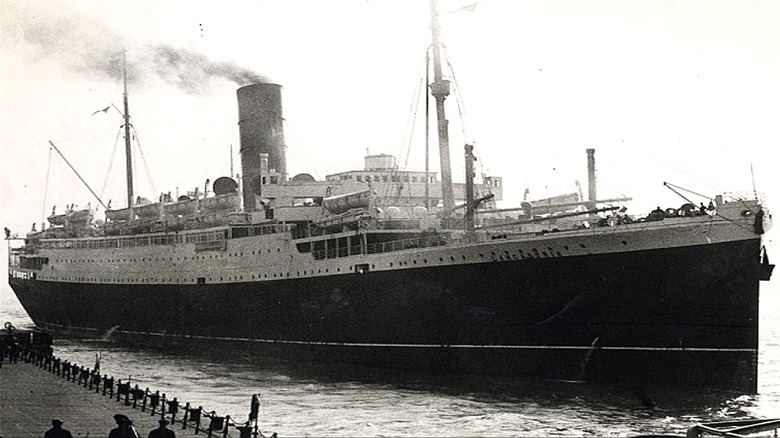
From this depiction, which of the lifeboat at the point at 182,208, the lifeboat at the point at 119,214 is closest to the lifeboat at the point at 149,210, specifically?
the lifeboat at the point at 119,214

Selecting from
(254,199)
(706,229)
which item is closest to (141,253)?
(254,199)

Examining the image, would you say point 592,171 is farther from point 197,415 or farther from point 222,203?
point 197,415

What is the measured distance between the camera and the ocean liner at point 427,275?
1881cm

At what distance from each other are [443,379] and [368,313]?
426cm

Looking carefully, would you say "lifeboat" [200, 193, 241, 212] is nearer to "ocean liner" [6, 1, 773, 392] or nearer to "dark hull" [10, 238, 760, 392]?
"ocean liner" [6, 1, 773, 392]

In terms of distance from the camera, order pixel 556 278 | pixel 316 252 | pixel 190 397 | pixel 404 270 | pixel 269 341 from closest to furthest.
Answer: pixel 190 397 → pixel 556 278 → pixel 404 270 → pixel 316 252 → pixel 269 341

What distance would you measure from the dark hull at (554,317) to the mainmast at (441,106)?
12.4 feet

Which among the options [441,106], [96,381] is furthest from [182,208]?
[96,381]

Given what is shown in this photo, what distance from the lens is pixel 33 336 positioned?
23.2 m

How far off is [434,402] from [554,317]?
190 inches

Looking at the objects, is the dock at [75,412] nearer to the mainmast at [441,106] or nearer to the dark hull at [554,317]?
the dark hull at [554,317]

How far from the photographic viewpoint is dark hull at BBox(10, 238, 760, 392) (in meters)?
18.8

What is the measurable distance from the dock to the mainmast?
12478 mm

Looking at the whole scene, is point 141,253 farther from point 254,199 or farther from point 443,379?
point 443,379
